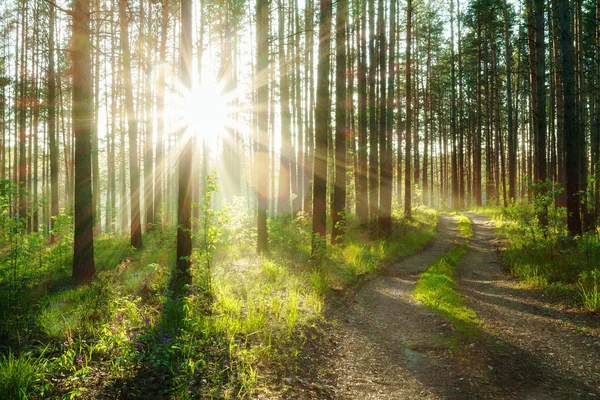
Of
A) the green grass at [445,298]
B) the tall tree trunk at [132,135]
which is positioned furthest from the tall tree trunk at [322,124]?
the tall tree trunk at [132,135]

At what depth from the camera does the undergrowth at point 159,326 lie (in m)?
3.81

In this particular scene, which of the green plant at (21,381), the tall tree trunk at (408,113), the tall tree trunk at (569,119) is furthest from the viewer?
the tall tree trunk at (408,113)

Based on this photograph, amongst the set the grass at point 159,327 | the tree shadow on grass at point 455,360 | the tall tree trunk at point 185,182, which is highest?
the tall tree trunk at point 185,182

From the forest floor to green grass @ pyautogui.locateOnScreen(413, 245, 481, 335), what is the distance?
0.11 m

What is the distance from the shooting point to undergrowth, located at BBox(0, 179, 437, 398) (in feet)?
12.5

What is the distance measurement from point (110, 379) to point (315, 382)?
2431 millimetres

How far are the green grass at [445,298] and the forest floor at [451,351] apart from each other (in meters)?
0.11

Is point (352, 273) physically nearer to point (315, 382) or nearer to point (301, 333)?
point (301, 333)

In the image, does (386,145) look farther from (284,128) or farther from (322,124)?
(322,124)

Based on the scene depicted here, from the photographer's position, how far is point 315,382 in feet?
14.4

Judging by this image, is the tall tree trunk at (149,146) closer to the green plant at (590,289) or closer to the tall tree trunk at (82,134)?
the tall tree trunk at (82,134)

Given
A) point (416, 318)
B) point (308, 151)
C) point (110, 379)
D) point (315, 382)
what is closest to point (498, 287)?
point (416, 318)

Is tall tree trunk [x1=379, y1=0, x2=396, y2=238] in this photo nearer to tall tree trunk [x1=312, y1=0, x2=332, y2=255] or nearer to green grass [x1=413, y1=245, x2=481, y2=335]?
green grass [x1=413, y1=245, x2=481, y2=335]

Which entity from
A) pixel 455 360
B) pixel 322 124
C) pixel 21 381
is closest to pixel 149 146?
pixel 322 124
